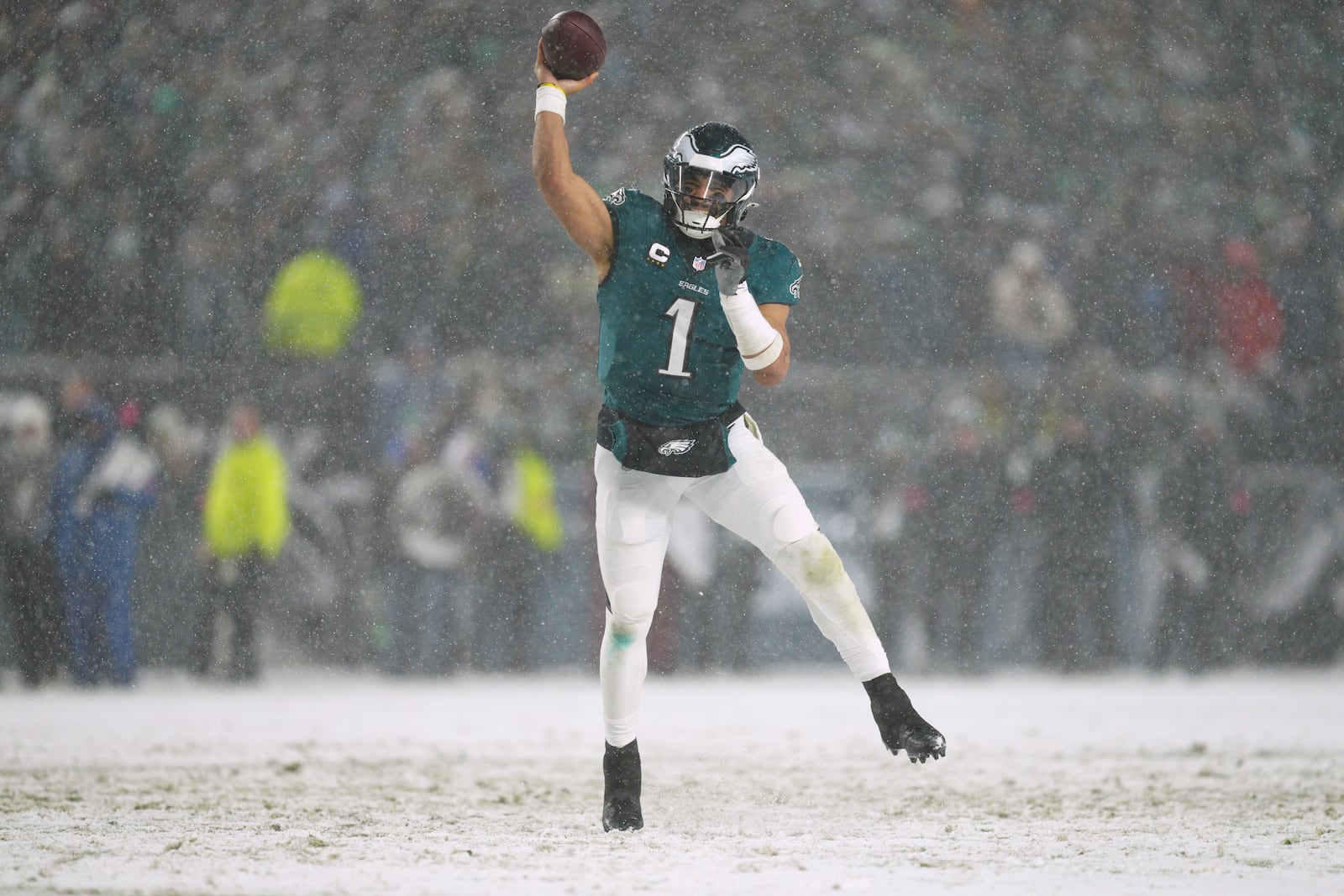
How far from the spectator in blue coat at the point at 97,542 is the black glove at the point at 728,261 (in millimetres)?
5618

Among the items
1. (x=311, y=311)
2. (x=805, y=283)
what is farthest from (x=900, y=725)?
(x=805, y=283)

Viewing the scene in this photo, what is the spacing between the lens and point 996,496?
10375 millimetres

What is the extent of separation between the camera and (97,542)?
9273 mm

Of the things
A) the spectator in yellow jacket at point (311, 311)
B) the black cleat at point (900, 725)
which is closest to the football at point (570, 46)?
the black cleat at point (900, 725)

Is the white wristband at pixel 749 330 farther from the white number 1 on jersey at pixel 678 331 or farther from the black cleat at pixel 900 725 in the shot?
the black cleat at pixel 900 725

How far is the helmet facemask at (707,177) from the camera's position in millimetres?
4805

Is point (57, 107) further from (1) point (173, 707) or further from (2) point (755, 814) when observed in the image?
(2) point (755, 814)

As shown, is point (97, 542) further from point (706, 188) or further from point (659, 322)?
point (706, 188)

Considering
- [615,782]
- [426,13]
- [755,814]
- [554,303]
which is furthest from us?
[426,13]

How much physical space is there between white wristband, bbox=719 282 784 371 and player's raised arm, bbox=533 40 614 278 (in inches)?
16.3

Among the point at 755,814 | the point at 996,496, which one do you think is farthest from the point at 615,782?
the point at 996,496

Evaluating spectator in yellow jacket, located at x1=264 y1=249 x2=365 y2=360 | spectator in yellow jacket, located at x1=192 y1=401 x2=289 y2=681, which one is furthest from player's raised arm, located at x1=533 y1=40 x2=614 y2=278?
spectator in yellow jacket, located at x1=264 y1=249 x2=365 y2=360

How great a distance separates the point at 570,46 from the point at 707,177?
55 cm

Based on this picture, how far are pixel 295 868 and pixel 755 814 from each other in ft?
5.67
